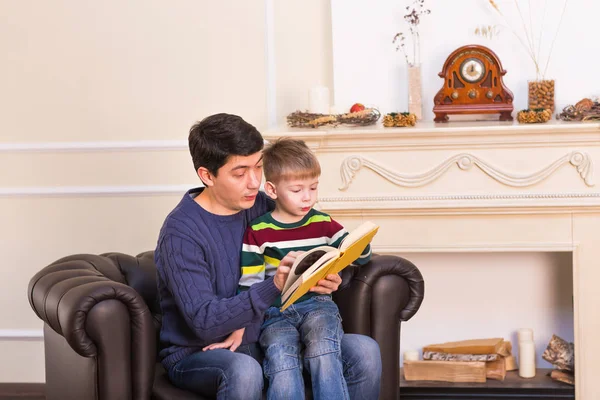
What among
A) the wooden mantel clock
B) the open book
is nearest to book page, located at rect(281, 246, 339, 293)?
the open book

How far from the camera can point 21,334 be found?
3.84 m

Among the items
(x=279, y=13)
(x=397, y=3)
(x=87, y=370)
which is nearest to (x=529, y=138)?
(x=397, y=3)

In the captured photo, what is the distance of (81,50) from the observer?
12.2ft

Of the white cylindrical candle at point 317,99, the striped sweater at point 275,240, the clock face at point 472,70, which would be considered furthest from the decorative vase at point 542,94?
the striped sweater at point 275,240

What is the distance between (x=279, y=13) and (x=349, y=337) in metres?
1.74

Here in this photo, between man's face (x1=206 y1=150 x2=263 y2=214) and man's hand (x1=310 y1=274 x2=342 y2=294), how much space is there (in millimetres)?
299

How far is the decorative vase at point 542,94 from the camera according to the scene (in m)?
3.35

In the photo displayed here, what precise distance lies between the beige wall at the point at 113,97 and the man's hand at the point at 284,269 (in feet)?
5.06

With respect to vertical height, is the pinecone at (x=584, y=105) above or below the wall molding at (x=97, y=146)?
Answer: above

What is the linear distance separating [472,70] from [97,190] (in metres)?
1.73

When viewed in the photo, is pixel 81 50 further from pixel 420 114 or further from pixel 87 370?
pixel 87 370

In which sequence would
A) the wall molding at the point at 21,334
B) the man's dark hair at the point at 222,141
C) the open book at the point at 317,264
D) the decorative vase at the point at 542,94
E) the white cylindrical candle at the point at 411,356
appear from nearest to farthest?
the open book at the point at 317,264
the man's dark hair at the point at 222,141
the decorative vase at the point at 542,94
the white cylindrical candle at the point at 411,356
the wall molding at the point at 21,334

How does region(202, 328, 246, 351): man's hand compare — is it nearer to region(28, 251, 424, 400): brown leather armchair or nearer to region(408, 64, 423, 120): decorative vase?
region(28, 251, 424, 400): brown leather armchair

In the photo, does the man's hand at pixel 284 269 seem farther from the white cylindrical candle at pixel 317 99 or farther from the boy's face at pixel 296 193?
the white cylindrical candle at pixel 317 99
